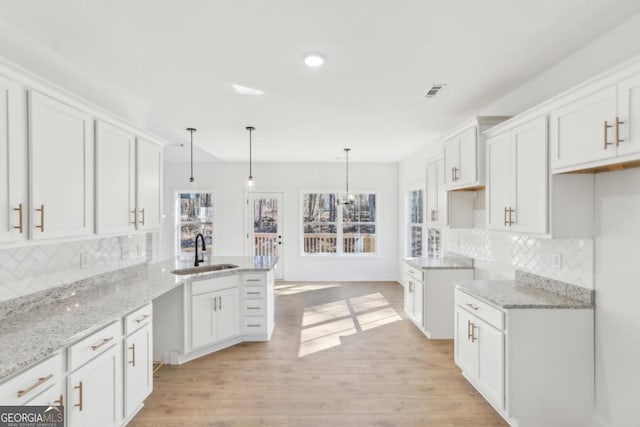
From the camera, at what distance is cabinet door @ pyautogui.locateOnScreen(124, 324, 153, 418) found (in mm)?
2195

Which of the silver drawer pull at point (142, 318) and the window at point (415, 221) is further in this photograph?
the window at point (415, 221)

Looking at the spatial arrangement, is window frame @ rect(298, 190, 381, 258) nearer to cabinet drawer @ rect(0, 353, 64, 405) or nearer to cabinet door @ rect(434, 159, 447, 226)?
cabinet door @ rect(434, 159, 447, 226)

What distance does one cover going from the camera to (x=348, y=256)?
720 centimetres

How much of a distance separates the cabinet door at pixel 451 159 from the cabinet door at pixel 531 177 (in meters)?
0.87

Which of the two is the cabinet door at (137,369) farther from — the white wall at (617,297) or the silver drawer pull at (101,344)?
the white wall at (617,297)

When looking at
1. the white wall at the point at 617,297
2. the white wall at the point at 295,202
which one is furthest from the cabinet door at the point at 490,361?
the white wall at the point at 295,202

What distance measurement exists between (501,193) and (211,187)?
598 cm

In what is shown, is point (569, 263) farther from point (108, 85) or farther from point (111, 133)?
point (108, 85)

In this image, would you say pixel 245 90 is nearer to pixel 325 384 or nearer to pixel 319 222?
pixel 325 384

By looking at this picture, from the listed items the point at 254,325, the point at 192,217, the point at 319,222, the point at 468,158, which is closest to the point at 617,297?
the point at 468,158

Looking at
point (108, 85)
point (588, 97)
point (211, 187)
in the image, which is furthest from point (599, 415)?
point (211, 187)

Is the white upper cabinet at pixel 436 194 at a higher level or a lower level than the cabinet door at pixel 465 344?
higher

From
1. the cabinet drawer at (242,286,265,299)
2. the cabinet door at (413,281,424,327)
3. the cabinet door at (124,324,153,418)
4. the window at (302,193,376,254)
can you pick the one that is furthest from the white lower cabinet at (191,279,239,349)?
the window at (302,193,376,254)

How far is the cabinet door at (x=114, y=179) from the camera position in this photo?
2381mm
